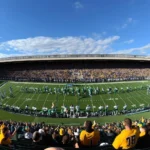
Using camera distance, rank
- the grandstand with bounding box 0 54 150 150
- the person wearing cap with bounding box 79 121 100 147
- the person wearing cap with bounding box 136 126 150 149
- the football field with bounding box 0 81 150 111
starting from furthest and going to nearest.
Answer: the football field with bounding box 0 81 150 111 < the grandstand with bounding box 0 54 150 150 < the person wearing cap with bounding box 79 121 100 147 < the person wearing cap with bounding box 136 126 150 149

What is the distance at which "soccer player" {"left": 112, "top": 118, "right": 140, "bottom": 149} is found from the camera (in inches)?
184

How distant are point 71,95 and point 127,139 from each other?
35063 mm

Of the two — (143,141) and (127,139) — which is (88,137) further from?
(143,141)

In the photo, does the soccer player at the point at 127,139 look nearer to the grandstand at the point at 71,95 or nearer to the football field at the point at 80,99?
the grandstand at the point at 71,95

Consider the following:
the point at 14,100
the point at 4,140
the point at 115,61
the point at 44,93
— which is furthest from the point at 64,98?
the point at 115,61

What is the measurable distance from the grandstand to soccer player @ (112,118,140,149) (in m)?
0.23

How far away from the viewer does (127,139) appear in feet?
15.5

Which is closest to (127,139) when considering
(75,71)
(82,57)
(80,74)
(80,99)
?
(80,99)

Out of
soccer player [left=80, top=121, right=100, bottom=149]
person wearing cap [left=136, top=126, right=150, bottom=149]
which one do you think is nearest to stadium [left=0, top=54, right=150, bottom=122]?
person wearing cap [left=136, top=126, right=150, bottom=149]

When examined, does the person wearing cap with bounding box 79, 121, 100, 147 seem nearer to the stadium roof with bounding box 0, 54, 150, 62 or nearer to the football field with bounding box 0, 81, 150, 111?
the football field with bounding box 0, 81, 150, 111

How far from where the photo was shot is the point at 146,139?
538 cm

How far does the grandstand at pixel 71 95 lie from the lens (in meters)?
15.4

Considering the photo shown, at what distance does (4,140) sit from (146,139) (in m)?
3.37

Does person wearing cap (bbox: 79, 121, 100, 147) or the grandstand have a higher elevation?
person wearing cap (bbox: 79, 121, 100, 147)
